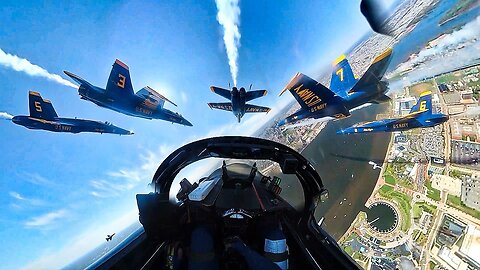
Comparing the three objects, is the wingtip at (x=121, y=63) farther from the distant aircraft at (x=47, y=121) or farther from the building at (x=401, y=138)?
the building at (x=401, y=138)

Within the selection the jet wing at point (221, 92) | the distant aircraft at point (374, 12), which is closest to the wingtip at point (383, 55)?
the jet wing at point (221, 92)

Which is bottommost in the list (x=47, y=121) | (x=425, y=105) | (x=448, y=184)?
(x=448, y=184)

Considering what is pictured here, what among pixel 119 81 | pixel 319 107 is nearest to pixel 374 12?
pixel 319 107

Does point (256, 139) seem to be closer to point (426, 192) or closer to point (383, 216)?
point (383, 216)

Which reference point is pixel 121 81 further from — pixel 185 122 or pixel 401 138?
pixel 401 138

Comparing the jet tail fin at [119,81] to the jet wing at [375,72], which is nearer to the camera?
the jet wing at [375,72]

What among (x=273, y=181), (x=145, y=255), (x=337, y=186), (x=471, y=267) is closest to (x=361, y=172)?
(x=337, y=186)
